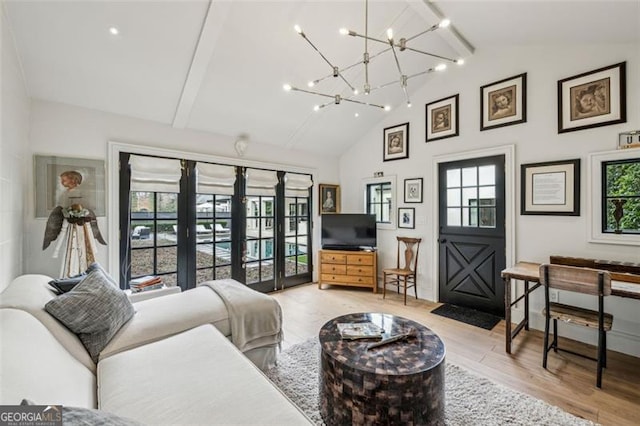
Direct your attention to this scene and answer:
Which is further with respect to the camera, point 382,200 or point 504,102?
point 382,200

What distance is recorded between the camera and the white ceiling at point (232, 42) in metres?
2.21

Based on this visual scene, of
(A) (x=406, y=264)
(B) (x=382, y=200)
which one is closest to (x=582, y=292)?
(A) (x=406, y=264)

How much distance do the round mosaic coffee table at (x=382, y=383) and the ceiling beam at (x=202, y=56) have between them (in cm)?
276

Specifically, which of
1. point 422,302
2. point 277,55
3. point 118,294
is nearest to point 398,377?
point 118,294

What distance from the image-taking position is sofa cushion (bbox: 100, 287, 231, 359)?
1.70 meters

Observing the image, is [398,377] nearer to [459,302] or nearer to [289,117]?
[459,302]

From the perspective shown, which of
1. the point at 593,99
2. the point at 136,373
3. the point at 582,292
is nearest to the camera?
the point at 136,373

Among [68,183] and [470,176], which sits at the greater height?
[470,176]

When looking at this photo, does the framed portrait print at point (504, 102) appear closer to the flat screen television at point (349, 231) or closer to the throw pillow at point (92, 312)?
the flat screen television at point (349, 231)

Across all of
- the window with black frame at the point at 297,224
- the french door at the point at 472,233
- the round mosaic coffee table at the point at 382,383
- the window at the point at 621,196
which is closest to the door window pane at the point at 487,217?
the french door at the point at 472,233

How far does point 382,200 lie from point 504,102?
7.22 ft

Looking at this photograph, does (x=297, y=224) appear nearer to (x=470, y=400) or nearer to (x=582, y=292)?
(x=470, y=400)

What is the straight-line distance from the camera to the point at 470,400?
1910 mm

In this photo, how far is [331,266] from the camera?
15.1ft
